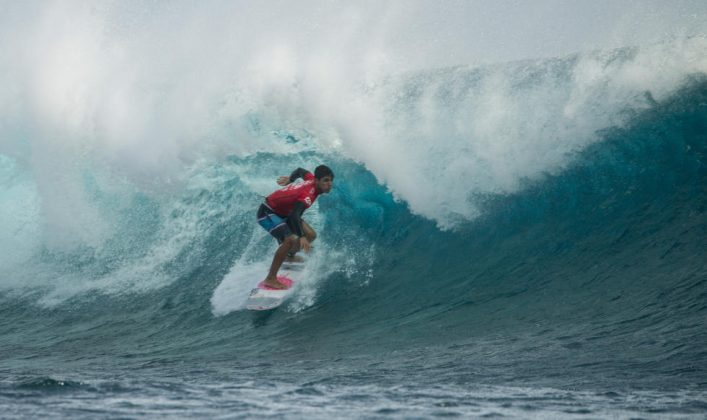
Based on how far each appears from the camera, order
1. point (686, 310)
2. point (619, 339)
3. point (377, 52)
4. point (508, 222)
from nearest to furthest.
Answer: point (619, 339) → point (686, 310) → point (508, 222) → point (377, 52)

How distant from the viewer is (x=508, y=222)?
30.0ft

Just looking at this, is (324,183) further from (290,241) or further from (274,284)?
(274,284)

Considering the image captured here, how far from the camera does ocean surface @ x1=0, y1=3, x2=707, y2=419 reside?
4953mm

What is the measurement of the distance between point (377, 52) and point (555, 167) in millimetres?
4017

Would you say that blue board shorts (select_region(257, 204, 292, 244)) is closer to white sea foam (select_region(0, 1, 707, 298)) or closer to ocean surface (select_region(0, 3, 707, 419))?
ocean surface (select_region(0, 3, 707, 419))

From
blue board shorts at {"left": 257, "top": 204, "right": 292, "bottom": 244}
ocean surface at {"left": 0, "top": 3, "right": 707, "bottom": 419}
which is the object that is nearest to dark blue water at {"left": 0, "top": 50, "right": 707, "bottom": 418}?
ocean surface at {"left": 0, "top": 3, "right": 707, "bottom": 419}

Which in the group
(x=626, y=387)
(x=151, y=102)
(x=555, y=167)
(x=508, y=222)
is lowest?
(x=626, y=387)

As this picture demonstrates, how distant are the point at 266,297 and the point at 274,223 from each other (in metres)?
0.77

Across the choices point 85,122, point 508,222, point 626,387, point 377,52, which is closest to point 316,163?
point 377,52

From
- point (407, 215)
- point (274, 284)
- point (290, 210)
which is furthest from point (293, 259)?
point (407, 215)

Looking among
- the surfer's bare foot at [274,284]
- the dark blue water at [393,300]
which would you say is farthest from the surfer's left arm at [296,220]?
the dark blue water at [393,300]

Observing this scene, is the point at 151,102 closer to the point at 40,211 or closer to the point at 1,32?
the point at 40,211

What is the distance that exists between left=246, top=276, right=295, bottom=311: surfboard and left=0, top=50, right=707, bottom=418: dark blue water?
11cm

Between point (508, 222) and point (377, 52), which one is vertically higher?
point (377, 52)
